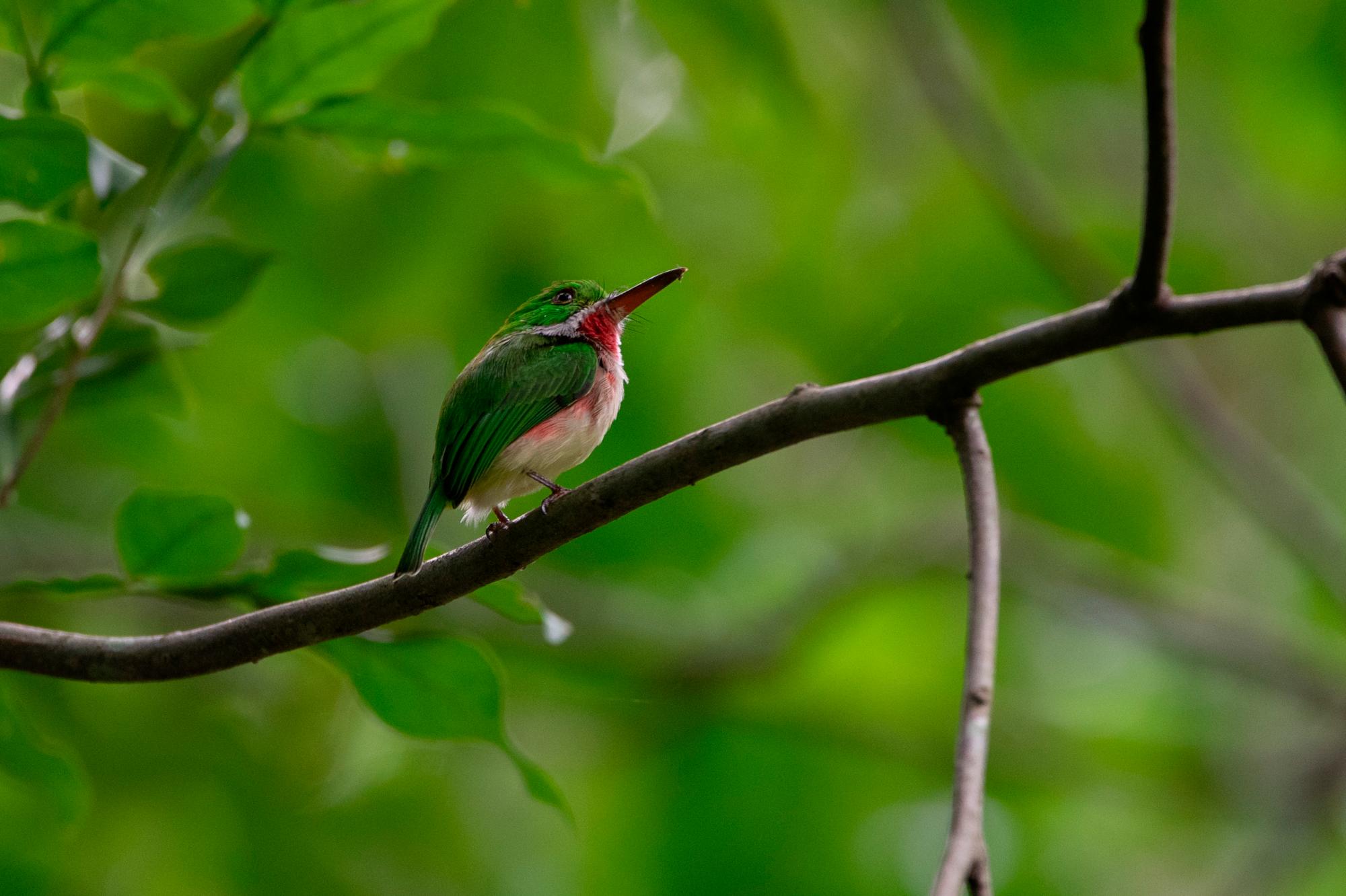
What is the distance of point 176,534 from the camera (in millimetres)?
2146

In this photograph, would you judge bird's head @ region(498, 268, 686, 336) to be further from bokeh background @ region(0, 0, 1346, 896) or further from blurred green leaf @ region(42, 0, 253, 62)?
blurred green leaf @ region(42, 0, 253, 62)

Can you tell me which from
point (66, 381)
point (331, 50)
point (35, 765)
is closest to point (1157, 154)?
point (331, 50)

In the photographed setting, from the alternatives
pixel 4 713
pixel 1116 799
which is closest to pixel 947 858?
pixel 4 713

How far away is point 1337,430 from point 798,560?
13.3ft

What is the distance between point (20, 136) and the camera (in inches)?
81.4

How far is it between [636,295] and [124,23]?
1287mm

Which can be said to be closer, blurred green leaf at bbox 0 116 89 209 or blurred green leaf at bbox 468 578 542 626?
blurred green leaf at bbox 0 116 89 209

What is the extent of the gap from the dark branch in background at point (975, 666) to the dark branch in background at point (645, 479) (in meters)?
0.08

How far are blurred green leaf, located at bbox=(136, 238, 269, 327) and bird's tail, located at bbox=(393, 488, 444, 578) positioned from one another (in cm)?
58

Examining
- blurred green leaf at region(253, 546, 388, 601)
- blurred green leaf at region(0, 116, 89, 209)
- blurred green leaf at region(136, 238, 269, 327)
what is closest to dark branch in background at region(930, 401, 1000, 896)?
blurred green leaf at region(253, 546, 388, 601)

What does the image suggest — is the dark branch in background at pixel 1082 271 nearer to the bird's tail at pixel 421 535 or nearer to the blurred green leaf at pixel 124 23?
the bird's tail at pixel 421 535

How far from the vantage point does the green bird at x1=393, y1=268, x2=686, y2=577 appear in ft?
9.13

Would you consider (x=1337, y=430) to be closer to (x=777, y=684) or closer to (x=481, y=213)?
(x=777, y=684)

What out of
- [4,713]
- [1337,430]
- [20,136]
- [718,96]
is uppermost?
[20,136]
